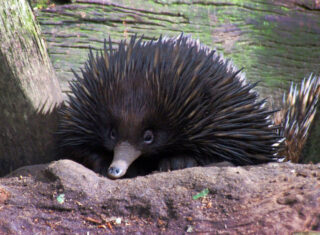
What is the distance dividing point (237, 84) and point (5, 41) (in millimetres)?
1521

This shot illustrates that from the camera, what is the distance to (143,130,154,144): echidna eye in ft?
9.77

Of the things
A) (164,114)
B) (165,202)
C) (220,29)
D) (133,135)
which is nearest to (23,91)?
(133,135)

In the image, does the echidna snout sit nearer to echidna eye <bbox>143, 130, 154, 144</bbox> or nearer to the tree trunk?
echidna eye <bbox>143, 130, 154, 144</bbox>

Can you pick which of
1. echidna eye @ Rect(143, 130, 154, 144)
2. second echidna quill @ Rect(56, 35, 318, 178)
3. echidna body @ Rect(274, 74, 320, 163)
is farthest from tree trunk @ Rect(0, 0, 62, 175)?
echidna body @ Rect(274, 74, 320, 163)

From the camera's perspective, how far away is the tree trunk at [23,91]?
2.81 m

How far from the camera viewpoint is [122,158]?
2.79 m

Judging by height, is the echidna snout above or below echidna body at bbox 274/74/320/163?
above

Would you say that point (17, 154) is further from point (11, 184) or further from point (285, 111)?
point (285, 111)

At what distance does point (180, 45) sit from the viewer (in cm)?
342

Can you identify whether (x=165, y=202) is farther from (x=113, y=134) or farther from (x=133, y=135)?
(x=113, y=134)

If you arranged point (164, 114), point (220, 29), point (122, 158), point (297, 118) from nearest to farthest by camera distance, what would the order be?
point (122, 158) < point (164, 114) < point (297, 118) < point (220, 29)

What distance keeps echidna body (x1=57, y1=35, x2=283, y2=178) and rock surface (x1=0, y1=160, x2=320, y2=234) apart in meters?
0.51

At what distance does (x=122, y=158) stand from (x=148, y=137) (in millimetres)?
279

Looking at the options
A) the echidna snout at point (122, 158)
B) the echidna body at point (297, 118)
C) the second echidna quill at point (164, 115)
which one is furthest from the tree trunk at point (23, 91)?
the echidna body at point (297, 118)
